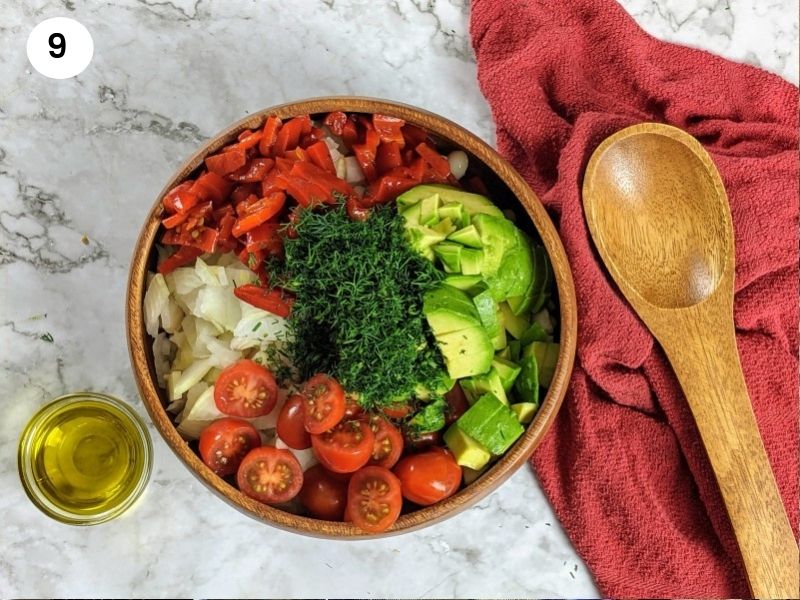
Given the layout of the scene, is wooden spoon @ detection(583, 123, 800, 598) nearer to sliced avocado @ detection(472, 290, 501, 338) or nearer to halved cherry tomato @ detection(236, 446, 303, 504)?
sliced avocado @ detection(472, 290, 501, 338)

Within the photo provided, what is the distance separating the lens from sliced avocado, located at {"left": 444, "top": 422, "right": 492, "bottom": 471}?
1.60 metres

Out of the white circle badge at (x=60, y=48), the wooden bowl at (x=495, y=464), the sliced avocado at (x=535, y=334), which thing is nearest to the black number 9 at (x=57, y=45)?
the white circle badge at (x=60, y=48)

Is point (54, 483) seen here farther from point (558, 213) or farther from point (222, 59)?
point (558, 213)

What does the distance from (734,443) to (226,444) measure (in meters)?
1.06

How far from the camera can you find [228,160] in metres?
1.66

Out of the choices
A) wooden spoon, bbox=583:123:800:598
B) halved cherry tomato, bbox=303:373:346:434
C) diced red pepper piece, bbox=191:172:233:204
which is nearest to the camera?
halved cherry tomato, bbox=303:373:346:434

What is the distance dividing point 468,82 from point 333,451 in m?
0.94

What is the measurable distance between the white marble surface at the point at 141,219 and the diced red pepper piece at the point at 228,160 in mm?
314

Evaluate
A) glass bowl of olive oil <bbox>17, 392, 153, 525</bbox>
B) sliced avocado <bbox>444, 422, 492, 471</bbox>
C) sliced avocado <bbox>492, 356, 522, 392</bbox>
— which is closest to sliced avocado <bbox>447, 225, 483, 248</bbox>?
sliced avocado <bbox>492, 356, 522, 392</bbox>

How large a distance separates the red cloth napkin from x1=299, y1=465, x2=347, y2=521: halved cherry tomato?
504mm

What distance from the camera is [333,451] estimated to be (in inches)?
61.4

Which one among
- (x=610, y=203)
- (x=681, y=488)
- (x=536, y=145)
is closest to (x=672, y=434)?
(x=681, y=488)

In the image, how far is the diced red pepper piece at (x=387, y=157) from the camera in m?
1.68

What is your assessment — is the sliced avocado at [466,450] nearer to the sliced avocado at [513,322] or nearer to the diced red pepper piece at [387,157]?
the sliced avocado at [513,322]
